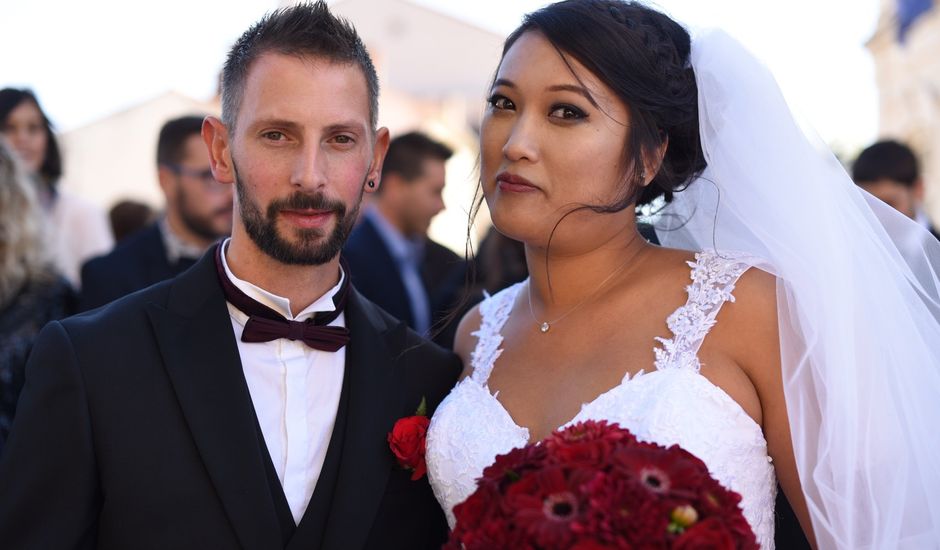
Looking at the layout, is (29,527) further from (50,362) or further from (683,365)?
(683,365)

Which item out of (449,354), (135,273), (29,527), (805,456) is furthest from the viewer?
(135,273)

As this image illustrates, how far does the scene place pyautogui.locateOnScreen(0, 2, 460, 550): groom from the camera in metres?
2.62

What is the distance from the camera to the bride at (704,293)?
272 cm

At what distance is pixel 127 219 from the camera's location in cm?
731

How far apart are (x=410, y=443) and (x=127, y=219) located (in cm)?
503

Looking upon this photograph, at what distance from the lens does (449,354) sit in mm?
3453

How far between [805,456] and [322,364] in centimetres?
143

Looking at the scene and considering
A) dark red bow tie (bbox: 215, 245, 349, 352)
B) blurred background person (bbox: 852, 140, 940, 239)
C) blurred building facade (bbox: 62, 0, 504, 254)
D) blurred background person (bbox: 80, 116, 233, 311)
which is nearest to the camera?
dark red bow tie (bbox: 215, 245, 349, 352)

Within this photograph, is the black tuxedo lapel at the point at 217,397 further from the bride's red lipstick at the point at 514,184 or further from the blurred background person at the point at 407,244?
the blurred background person at the point at 407,244

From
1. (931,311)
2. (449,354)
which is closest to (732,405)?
(931,311)

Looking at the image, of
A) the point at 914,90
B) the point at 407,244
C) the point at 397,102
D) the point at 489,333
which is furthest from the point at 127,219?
the point at 397,102

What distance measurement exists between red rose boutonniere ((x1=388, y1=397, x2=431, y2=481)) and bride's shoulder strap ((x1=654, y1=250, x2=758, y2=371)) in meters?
0.74

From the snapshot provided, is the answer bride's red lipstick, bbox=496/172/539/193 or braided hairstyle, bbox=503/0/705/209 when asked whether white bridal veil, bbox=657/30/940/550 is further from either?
bride's red lipstick, bbox=496/172/539/193

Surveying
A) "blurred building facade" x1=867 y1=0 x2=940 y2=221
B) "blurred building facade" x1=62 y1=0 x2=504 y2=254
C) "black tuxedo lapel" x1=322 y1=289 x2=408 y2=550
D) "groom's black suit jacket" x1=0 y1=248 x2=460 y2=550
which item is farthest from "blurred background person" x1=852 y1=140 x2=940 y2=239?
"blurred building facade" x1=62 y1=0 x2=504 y2=254
